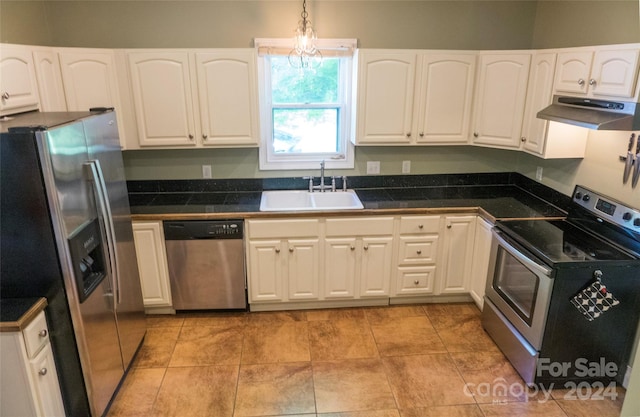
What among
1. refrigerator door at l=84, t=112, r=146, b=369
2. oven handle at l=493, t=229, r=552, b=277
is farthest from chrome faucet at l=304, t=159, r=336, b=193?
refrigerator door at l=84, t=112, r=146, b=369

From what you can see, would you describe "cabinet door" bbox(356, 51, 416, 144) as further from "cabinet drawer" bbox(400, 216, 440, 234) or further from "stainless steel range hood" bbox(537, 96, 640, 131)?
"stainless steel range hood" bbox(537, 96, 640, 131)

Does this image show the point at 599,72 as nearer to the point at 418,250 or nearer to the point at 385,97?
the point at 385,97

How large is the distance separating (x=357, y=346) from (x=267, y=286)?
81cm

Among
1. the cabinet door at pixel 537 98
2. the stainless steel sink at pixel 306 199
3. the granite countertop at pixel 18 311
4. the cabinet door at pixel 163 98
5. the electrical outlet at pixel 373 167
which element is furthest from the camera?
the electrical outlet at pixel 373 167

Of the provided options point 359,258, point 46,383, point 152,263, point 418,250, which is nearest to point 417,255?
point 418,250

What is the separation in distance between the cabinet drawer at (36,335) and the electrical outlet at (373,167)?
2.53 metres

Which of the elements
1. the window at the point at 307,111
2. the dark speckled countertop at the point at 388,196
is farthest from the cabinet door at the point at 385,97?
the dark speckled countertop at the point at 388,196

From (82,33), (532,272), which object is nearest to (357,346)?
(532,272)

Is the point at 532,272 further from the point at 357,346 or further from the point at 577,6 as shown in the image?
the point at 577,6

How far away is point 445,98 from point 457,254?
1.21 m

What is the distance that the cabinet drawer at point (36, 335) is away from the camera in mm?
1771

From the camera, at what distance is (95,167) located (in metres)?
2.06

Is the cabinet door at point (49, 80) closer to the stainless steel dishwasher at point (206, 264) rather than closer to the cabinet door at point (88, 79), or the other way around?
the cabinet door at point (88, 79)

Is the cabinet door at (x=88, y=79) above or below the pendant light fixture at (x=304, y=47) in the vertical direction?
below
